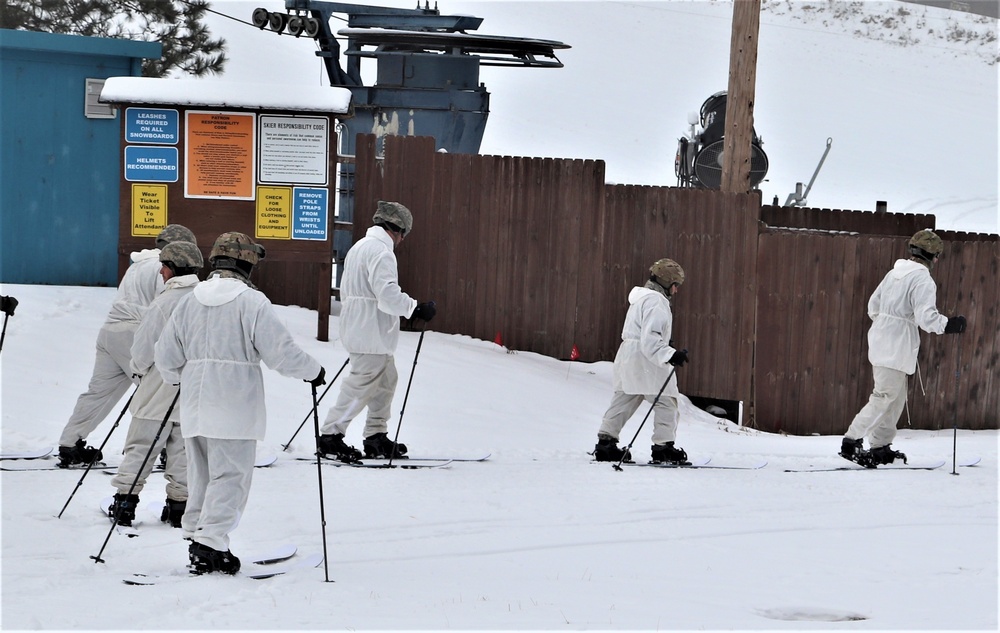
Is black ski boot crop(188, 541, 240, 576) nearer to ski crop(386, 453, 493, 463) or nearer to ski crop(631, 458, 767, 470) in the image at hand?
ski crop(386, 453, 493, 463)

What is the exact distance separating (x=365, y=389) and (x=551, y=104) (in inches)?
1531

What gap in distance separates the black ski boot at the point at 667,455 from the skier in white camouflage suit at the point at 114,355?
4.01 m

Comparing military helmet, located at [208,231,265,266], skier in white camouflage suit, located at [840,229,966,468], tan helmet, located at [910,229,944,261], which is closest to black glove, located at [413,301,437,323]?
military helmet, located at [208,231,265,266]

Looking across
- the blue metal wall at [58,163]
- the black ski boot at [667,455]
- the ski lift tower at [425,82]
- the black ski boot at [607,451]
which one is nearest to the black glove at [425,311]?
the black ski boot at [607,451]

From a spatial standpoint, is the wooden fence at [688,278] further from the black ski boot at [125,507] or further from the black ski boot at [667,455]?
the black ski boot at [125,507]

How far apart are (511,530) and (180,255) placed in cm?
258

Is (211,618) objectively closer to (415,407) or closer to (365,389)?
(365,389)

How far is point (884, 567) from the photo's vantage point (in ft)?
23.7

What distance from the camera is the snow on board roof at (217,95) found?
36.4 ft

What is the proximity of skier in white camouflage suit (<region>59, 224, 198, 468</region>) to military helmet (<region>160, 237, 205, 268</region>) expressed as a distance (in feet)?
2.23

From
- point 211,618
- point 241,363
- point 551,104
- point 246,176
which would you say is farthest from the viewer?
point 551,104

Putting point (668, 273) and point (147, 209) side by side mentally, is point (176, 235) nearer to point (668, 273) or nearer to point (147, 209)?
point (668, 273)

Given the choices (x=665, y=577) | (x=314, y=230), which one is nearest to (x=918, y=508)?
(x=665, y=577)

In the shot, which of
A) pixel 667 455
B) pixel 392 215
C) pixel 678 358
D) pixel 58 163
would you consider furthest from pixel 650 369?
pixel 58 163
